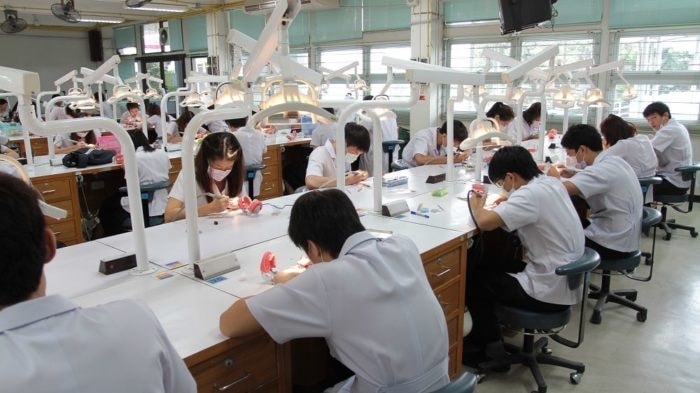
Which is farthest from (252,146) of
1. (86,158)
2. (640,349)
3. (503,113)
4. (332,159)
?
(640,349)

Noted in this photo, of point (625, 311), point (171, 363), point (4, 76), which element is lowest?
point (625, 311)

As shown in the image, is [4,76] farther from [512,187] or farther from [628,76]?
[628,76]

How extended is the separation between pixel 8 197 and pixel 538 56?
3.32 metres

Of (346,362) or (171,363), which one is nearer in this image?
(171,363)

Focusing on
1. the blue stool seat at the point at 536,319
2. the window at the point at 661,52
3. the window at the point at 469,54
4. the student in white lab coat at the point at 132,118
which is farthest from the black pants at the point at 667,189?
the student in white lab coat at the point at 132,118

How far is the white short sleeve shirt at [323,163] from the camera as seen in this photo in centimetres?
372

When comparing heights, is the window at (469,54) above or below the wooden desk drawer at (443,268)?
above

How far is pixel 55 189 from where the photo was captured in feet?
13.6

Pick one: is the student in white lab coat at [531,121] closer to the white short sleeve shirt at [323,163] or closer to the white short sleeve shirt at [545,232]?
the white short sleeve shirt at [323,163]

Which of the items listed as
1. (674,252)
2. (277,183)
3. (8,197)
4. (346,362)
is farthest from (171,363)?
(277,183)

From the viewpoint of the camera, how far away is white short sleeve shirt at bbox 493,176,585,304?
237 cm

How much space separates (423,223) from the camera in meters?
2.73

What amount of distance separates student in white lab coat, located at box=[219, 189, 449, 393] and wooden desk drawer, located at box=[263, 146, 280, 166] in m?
4.57

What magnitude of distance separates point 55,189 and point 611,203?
4060 mm
